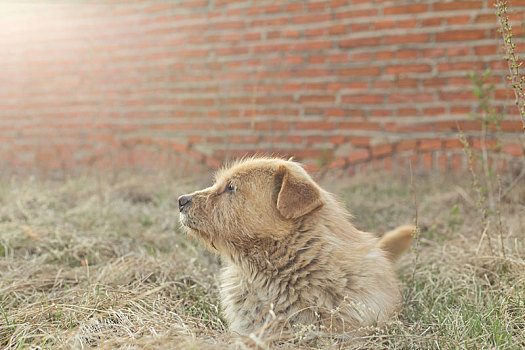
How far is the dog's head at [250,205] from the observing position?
7.77ft

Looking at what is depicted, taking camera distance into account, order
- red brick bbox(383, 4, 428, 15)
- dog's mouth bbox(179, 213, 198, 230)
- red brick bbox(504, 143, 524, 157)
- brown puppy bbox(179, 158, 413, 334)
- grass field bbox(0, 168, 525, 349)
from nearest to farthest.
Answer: grass field bbox(0, 168, 525, 349) < brown puppy bbox(179, 158, 413, 334) < dog's mouth bbox(179, 213, 198, 230) < red brick bbox(504, 143, 524, 157) < red brick bbox(383, 4, 428, 15)

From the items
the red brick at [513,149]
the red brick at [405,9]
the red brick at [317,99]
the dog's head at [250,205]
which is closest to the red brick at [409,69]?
the red brick at [405,9]

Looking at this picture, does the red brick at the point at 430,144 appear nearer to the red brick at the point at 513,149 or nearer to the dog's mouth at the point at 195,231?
the red brick at the point at 513,149

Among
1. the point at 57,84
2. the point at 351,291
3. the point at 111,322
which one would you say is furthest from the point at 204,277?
the point at 57,84

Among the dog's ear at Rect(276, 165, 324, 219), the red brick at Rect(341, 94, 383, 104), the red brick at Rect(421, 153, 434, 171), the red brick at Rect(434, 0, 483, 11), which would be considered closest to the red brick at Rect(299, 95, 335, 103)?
the red brick at Rect(341, 94, 383, 104)

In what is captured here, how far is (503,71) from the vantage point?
15.9ft

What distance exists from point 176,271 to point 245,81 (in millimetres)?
3495

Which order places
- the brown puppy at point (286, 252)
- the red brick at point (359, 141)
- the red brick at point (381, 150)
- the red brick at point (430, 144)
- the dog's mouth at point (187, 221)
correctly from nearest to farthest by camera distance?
the brown puppy at point (286, 252) → the dog's mouth at point (187, 221) → the red brick at point (430, 144) → the red brick at point (381, 150) → the red brick at point (359, 141)

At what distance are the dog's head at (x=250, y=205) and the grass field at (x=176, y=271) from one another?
409mm

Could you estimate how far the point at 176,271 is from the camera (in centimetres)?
310

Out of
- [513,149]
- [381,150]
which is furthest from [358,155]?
[513,149]

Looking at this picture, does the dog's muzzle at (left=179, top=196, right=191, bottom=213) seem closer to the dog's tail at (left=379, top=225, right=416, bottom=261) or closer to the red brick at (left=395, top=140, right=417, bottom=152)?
the dog's tail at (left=379, top=225, right=416, bottom=261)

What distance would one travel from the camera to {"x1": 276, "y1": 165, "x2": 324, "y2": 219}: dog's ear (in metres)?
2.35

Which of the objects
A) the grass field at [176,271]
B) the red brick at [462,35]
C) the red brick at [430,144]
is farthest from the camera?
the red brick at [430,144]
